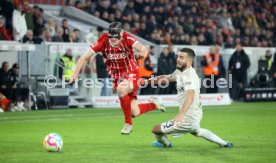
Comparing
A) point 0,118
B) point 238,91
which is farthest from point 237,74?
point 0,118

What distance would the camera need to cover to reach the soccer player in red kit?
42.2 feet

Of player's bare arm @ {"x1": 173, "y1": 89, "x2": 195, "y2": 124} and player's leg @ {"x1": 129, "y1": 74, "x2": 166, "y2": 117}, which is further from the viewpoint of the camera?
player's leg @ {"x1": 129, "y1": 74, "x2": 166, "y2": 117}

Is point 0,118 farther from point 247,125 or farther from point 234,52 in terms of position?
point 234,52

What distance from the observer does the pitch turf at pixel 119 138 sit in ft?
34.0

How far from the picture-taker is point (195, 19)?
3184 cm

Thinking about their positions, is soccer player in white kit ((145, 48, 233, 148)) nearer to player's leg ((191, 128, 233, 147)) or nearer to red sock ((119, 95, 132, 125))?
player's leg ((191, 128, 233, 147))

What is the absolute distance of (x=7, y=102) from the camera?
2147 cm

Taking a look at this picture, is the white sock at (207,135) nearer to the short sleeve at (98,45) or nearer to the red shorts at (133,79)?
the red shorts at (133,79)

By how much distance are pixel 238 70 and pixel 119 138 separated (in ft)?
48.9

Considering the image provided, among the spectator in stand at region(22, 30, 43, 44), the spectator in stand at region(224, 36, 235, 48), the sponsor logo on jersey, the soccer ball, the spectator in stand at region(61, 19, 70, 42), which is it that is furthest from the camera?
the spectator in stand at region(224, 36, 235, 48)

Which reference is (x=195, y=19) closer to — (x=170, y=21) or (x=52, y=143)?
(x=170, y=21)

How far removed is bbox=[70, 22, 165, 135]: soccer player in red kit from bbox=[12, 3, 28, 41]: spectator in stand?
10464mm

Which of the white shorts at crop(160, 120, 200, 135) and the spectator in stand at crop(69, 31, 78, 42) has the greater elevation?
the spectator in stand at crop(69, 31, 78, 42)

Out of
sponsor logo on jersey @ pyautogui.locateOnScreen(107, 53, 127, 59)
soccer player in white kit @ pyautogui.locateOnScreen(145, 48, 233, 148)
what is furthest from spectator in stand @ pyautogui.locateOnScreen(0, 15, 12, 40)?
soccer player in white kit @ pyautogui.locateOnScreen(145, 48, 233, 148)
